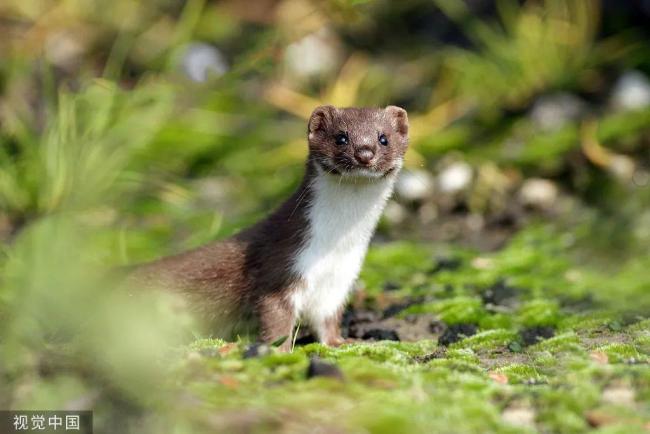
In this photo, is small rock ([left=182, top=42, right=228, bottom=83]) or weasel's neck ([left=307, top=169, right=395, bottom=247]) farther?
small rock ([left=182, top=42, right=228, bottom=83])

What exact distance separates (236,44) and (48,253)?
7.92 meters

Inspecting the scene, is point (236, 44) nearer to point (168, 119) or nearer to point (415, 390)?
point (168, 119)

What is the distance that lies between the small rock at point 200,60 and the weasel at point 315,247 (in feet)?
18.0

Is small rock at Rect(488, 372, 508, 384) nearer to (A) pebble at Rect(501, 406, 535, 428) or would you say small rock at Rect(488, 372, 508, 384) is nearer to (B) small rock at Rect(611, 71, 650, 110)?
(A) pebble at Rect(501, 406, 535, 428)

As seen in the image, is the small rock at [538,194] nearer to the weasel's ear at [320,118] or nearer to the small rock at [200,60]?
the weasel's ear at [320,118]

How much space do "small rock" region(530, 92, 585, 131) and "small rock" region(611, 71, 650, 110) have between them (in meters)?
0.39

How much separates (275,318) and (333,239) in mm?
580

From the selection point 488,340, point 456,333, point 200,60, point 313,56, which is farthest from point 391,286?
point 313,56

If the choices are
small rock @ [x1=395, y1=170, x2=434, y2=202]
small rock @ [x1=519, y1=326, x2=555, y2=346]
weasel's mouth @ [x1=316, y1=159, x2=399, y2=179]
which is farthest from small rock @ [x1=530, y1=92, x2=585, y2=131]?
weasel's mouth @ [x1=316, y1=159, x2=399, y2=179]

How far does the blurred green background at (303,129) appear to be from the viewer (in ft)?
24.0

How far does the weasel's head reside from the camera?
520 centimetres

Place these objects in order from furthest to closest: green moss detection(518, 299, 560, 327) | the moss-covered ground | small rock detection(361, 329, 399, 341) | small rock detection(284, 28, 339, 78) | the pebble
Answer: small rock detection(284, 28, 339, 78) → green moss detection(518, 299, 560, 327) → small rock detection(361, 329, 399, 341) → the pebble → the moss-covered ground

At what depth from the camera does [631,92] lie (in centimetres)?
994

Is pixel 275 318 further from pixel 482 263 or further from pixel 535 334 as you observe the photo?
pixel 482 263
